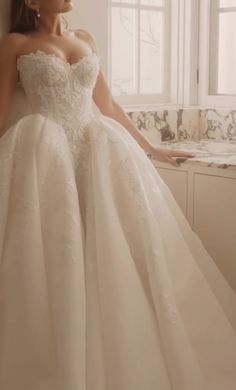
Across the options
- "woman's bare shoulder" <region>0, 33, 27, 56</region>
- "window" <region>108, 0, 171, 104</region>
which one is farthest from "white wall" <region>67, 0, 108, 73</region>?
"woman's bare shoulder" <region>0, 33, 27, 56</region>

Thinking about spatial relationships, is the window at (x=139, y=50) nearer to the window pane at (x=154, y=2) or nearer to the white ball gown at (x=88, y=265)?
the window pane at (x=154, y=2)

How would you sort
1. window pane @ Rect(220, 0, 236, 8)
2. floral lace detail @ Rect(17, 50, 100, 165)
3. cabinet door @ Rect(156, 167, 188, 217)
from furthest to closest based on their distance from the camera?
window pane @ Rect(220, 0, 236, 8), cabinet door @ Rect(156, 167, 188, 217), floral lace detail @ Rect(17, 50, 100, 165)

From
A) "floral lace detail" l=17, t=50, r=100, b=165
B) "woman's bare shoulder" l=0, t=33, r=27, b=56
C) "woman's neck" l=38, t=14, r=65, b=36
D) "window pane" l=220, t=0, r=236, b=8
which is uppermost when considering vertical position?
"window pane" l=220, t=0, r=236, b=8

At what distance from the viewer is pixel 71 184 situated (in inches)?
61.6

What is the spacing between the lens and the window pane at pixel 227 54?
263cm

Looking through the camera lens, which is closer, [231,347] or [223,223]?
[231,347]

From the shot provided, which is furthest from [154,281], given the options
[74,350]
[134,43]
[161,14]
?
[161,14]

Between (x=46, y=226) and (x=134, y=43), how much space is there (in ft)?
4.26

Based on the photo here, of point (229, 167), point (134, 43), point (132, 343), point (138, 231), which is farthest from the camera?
point (134, 43)

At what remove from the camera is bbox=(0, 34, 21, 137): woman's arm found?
1.65 m

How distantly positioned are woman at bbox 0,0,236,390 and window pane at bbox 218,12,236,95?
100 centimetres

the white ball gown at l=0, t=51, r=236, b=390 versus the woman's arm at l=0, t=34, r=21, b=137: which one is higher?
the woman's arm at l=0, t=34, r=21, b=137

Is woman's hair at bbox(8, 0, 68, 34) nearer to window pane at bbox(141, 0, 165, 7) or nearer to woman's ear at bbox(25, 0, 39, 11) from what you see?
woman's ear at bbox(25, 0, 39, 11)

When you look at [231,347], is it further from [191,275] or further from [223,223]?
[223,223]
